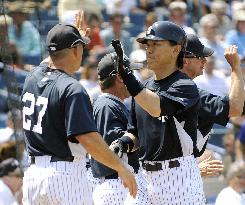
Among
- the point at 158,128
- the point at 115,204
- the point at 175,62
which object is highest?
the point at 175,62

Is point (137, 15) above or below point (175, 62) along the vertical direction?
above

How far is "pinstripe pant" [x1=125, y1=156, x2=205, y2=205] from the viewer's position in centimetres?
600

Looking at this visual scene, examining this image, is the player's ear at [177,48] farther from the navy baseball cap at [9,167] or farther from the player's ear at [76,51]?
the navy baseball cap at [9,167]

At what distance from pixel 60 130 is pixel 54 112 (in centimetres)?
13

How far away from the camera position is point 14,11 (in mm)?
11578

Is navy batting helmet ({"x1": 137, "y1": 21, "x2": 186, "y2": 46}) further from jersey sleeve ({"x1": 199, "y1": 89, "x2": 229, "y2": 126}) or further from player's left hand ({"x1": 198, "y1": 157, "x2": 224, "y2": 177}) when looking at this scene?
player's left hand ({"x1": 198, "y1": 157, "x2": 224, "y2": 177})

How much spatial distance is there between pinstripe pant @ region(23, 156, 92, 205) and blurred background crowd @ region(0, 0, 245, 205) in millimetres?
2737

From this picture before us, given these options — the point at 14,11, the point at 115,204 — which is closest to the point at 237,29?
the point at 14,11

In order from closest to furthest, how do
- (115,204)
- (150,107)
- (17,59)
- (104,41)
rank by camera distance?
(150,107) → (115,204) → (17,59) → (104,41)

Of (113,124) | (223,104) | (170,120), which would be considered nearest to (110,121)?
(113,124)

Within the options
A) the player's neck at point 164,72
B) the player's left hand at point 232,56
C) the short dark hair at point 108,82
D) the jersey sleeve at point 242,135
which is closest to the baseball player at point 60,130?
the player's neck at point 164,72

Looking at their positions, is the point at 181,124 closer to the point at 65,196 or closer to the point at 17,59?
the point at 65,196

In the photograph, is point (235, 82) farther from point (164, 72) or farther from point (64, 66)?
point (64, 66)

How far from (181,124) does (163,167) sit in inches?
12.3
